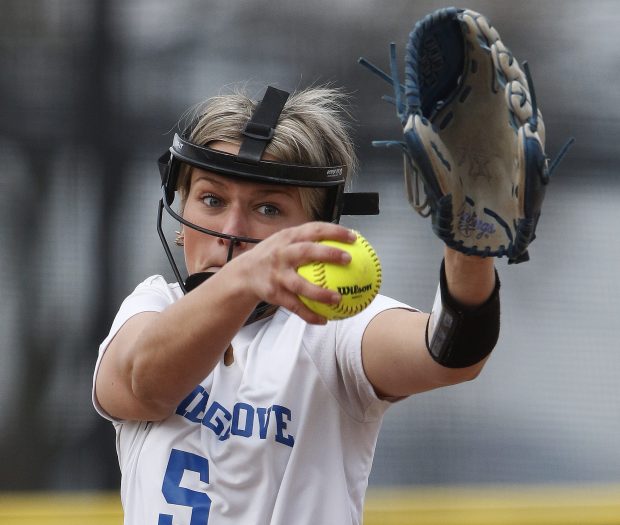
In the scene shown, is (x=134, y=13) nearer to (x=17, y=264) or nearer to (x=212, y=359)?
(x=17, y=264)

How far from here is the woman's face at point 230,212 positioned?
5.30ft

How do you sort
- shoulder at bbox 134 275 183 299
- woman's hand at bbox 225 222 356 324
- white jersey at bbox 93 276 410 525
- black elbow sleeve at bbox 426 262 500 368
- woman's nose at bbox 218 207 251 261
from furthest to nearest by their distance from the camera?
shoulder at bbox 134 275 183 299 → woman's nose at bbox 218 207 251 261 → white jersey at bbox 93 276 410 525 → black elbow sleeve at bbox 426 262 500 368 → woman's hand at bbox 225 222 356 324

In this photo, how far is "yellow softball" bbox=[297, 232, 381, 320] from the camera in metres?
1.17

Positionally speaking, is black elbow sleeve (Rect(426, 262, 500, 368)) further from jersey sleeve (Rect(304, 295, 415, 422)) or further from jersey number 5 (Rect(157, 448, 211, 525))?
jersey number 5 (Rect(157, 448, 211, 525))

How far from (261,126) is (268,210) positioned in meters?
0.14

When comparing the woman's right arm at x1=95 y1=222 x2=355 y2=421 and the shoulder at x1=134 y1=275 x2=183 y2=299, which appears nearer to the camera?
the woman's right arm at x1=95 y1=222 x2=355 y2=421

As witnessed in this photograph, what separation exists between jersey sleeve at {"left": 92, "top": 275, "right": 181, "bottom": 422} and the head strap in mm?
296

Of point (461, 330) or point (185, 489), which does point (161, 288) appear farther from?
point (461, 330)

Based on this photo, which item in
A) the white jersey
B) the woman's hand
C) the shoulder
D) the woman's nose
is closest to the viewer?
the woman's hand

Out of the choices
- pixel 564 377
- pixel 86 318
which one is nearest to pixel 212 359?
→ pixel 86 318

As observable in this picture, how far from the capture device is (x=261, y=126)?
5.48 ft

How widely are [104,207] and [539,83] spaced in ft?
5.42

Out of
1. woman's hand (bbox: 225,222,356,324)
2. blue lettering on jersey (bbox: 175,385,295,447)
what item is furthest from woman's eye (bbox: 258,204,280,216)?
woman's hand (bbox: 225,222,356,324)

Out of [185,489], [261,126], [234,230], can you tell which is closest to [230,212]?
[234,230]
